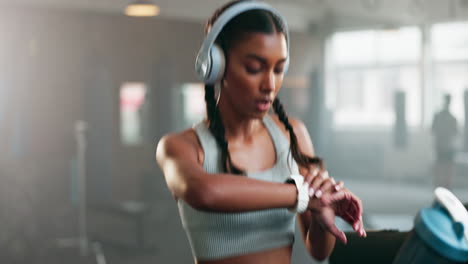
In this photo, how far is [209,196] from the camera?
3.26ft

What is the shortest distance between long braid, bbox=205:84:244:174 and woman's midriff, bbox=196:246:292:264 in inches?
6.7

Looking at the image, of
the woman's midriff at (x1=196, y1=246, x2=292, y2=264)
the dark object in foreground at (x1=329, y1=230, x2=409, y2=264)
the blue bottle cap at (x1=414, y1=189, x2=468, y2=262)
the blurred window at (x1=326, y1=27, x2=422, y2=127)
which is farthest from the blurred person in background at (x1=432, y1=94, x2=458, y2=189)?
the blue bottle cap at (x1=414, y1=189, x2=468, y2=262)

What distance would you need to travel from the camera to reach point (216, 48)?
1.16 m

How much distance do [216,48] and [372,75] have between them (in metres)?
3.35

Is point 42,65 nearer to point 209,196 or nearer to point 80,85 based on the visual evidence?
point 80,85

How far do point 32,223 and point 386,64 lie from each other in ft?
9.08

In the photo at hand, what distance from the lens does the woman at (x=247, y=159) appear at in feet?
3.43

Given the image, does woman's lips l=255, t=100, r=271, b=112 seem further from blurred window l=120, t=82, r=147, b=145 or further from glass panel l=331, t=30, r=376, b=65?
glass panel l=331, t=30, r=376, b=65

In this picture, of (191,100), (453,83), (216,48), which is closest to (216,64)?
(216,48)

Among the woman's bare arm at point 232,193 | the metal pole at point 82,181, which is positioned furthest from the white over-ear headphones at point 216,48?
the metal pole at point 82,181

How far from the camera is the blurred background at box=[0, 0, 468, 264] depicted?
412 centimetres

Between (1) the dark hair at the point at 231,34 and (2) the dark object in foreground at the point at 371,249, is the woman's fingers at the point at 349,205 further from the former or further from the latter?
(2) the dark object in foreground at the point at 371,249

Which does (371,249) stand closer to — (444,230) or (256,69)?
(256,69)

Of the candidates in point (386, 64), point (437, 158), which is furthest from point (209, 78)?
point (437, 158)
